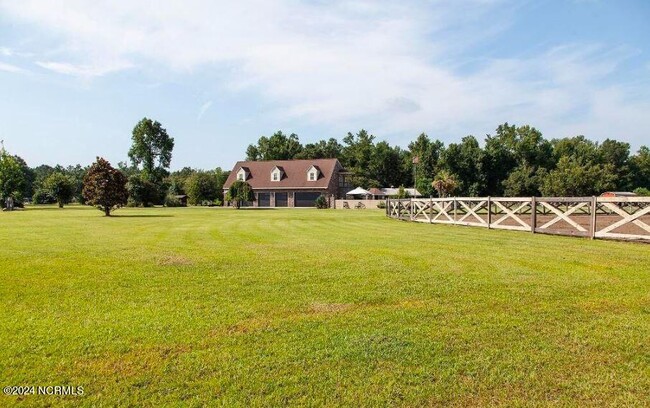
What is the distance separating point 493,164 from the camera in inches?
2916

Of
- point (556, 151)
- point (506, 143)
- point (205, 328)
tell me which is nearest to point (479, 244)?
point (205, 328)

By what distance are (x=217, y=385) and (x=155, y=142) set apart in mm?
81068

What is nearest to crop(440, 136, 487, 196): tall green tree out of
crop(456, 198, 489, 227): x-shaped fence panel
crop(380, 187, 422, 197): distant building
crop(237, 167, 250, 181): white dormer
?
crop(380, 187, 422, 197): distant building

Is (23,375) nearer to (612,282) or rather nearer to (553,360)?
(553,360)

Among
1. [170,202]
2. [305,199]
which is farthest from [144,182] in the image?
[305,199]

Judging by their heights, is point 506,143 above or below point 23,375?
above

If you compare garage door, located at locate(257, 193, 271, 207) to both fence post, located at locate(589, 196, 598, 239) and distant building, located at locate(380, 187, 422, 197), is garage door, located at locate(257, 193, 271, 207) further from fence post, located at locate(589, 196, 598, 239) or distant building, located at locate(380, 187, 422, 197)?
fence post, located at locate(589, 196, 598, 239)

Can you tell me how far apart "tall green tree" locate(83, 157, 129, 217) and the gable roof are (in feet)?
111

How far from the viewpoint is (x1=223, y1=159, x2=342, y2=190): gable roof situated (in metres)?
66.1

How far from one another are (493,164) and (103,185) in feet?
202

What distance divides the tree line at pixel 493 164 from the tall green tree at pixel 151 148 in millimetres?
19666

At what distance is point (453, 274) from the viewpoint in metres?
7.74

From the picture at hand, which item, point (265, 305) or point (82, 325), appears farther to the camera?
point (265, 305)

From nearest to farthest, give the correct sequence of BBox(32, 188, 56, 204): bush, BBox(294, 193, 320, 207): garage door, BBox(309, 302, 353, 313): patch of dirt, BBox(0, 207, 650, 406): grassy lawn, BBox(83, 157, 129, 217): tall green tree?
BBox(0, 207, 650, 406): grassy lawn < BBox(309, 302, 353, 313): patch of dirt < BBox(83, 157, 129, 217): tall green tree < BBox(294, 193, 320, 207): garage door < BBox(32, 188, 56, 204): bush
